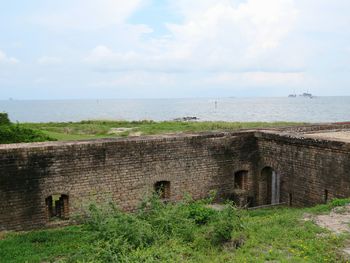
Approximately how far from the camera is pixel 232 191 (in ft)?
46.7

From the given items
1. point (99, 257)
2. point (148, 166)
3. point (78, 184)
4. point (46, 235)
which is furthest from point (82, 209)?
point (99, 257)

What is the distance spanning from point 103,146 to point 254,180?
629 cm

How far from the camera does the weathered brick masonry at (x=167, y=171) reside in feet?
33.9

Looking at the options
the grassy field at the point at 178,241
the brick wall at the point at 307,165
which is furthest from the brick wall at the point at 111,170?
the grassy field at the point at 178,241

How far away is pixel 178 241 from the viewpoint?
7965 millimetres

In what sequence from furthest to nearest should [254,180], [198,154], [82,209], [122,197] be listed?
[254,180] → [198,154] → [122,197] → [82,209]

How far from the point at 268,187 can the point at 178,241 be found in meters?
7.61

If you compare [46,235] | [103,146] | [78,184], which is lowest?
[46,235]

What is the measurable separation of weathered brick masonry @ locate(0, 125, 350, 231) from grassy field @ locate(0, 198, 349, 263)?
1518mm

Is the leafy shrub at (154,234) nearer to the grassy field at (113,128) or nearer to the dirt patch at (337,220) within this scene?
the dirt patch at (337,220)

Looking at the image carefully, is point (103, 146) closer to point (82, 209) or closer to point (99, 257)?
point (82, 209)

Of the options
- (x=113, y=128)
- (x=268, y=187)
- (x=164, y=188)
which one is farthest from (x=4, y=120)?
(x=113, y=128)

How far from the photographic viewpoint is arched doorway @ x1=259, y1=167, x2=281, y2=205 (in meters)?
14.5

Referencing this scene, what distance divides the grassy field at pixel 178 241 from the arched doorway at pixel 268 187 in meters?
4.95
